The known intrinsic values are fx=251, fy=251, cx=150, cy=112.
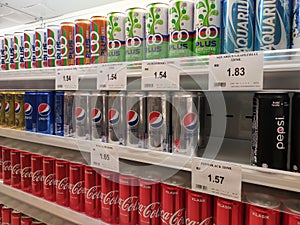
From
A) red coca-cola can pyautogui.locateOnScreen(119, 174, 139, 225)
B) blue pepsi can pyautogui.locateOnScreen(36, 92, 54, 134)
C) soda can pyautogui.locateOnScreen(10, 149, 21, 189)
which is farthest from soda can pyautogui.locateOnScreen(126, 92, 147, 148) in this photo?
soda can pyautogui.locateOnScreen(10, 149, 21, 189)

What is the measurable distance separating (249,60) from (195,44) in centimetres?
22

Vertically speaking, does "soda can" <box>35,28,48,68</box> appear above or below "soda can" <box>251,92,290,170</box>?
above

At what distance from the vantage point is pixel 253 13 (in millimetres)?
734

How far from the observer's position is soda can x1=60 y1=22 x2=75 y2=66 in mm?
1168

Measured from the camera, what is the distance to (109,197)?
102cm

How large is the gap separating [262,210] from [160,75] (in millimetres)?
490

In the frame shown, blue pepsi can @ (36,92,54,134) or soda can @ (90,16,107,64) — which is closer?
soda can @ (90,16,107,64)

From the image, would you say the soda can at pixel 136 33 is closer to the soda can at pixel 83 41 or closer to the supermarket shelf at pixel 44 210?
the soda can at pixel 83 41

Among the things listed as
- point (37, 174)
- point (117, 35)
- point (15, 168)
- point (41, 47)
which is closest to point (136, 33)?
point (117, 35)

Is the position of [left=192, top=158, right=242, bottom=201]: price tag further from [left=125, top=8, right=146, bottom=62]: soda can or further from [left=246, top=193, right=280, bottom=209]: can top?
[left=125, top=8, right=146, bottom=62]: soda can

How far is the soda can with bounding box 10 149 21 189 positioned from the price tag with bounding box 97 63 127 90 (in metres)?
0.79

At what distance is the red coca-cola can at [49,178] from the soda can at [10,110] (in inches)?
14.5

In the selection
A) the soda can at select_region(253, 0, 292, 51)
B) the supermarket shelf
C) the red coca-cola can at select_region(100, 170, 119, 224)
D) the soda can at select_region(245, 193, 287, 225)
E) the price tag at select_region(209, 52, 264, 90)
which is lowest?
the supermarket shelf

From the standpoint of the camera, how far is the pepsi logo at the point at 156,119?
34.2 inches
